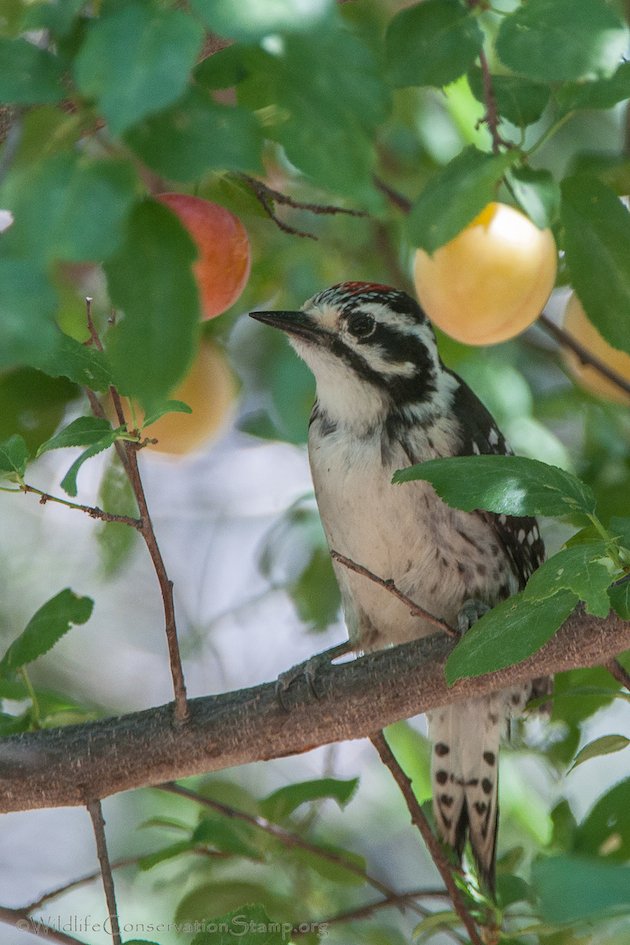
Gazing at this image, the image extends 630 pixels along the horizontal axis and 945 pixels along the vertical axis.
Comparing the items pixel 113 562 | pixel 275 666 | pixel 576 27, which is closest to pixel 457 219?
pixel 576 27

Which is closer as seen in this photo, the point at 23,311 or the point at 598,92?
the point at 23,311

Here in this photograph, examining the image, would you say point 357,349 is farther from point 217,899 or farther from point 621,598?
point 217,899

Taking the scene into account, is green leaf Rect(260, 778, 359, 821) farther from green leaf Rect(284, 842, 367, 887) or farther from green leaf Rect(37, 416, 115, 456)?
green leaf Rect(37, 416, 115, 456)

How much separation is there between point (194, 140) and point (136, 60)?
11 centimetres

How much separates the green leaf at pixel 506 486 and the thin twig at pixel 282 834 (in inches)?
45.3

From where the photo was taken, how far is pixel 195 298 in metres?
1.22

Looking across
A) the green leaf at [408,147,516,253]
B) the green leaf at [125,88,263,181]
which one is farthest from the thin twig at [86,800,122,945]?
the green leaf at [125,88,263,181]

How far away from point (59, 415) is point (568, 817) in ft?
4.99

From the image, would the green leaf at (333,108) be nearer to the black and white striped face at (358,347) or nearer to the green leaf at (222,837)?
the green leaf at (222,837)

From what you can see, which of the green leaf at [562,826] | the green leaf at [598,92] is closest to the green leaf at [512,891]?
the green leaf at [562,826]

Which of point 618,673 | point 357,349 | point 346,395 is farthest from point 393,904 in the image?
point 357,349

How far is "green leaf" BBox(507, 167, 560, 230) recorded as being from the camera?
202 centimetres

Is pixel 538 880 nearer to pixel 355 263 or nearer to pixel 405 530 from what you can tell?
pixel 405 530

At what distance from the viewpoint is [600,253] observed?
2.06 metres
